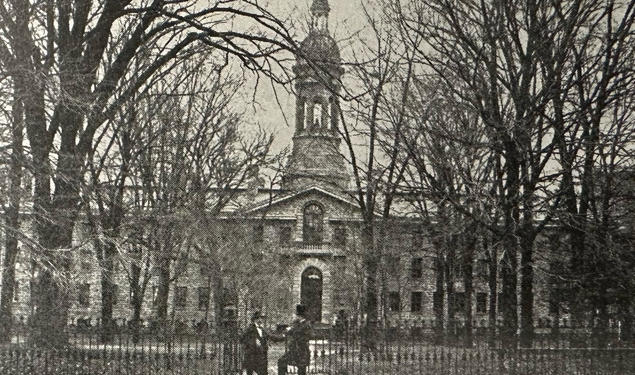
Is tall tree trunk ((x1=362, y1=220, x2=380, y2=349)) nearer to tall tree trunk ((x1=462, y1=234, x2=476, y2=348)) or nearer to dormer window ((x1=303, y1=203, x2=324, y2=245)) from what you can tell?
tall tree trunk ((x1=462, y1=234, x2=476, y2=348))

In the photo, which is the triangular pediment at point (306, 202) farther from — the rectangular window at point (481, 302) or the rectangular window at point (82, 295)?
the rectangular window at point (82, 295)

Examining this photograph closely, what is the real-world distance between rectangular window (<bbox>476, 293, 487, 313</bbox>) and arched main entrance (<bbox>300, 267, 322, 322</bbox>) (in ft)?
38.7

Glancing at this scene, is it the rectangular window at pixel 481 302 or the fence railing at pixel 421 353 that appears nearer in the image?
the fence railing at pixel 421 353

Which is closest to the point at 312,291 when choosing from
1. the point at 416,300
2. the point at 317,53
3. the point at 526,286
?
the point at 416,300

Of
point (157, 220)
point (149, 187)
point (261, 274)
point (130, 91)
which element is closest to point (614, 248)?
point (130, 91)

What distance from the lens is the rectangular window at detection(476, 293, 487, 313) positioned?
182 feet

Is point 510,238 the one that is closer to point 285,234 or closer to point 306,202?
point 306,202

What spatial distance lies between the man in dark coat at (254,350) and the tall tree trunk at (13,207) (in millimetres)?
3882

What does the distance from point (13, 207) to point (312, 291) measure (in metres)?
45.3

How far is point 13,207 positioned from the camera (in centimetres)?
960

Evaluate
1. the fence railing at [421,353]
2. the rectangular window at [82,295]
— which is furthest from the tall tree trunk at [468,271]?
the rectangular window at [82,295]

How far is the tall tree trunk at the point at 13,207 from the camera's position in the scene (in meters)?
9.11

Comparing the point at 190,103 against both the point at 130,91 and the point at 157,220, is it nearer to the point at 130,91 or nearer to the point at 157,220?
the point at 157,220

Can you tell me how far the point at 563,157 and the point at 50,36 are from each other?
8.54 metres
